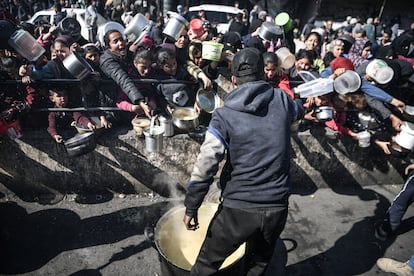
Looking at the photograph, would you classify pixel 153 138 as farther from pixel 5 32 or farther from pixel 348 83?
pixel 348 83

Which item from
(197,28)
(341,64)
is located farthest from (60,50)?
(341,64)

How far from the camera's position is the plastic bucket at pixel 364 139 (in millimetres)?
4367

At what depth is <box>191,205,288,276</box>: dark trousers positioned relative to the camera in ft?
7.76

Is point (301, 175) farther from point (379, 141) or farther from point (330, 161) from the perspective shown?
point (379, 141)

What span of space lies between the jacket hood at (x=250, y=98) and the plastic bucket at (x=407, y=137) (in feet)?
8.84

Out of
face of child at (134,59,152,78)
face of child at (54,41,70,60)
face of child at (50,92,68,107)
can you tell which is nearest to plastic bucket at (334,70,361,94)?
face of child at (134,59,152,78)

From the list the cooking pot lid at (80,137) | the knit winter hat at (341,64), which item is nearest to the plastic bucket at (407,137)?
the knit winter hat at (341,64)

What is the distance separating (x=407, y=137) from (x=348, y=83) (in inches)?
42.6

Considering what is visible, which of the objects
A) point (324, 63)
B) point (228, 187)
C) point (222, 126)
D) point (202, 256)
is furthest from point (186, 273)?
point (324, 63)

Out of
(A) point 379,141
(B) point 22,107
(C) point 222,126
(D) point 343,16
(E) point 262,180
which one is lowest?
(D) point 343,16

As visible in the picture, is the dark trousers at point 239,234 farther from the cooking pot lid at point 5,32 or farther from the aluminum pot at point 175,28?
the cooking pot lid at point 5,32

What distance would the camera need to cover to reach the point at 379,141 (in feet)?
14.7

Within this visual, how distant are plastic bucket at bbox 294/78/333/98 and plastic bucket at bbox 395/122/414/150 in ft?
3.55

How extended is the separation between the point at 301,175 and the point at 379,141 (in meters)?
1.26
